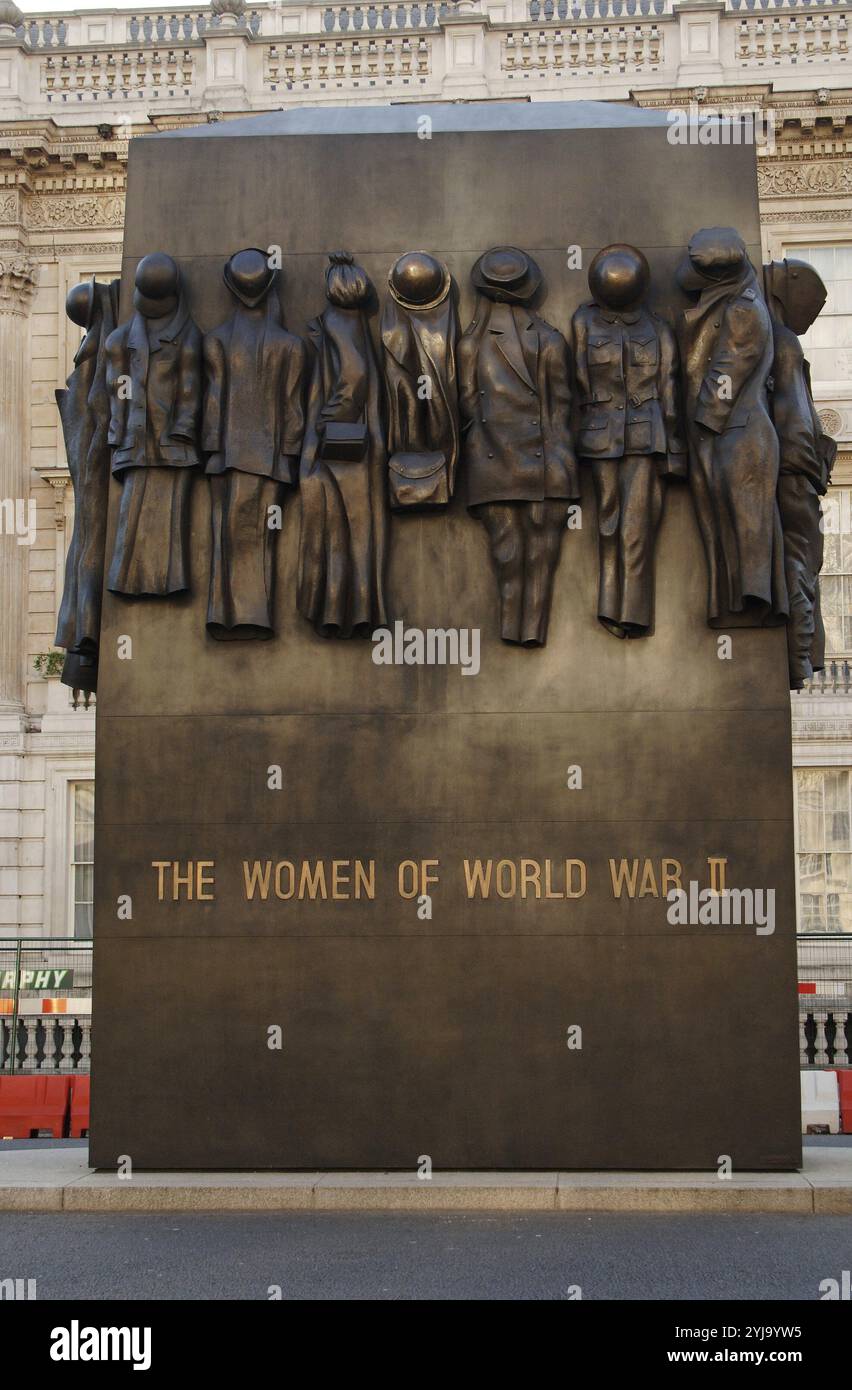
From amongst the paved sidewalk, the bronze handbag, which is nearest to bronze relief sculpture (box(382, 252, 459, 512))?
the bronze handbag

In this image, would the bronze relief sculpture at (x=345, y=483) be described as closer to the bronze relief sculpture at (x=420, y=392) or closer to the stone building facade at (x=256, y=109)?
the bronze relief sculpture at (x=420, y=392)

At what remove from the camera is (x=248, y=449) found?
1050 cm

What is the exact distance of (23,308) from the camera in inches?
1417

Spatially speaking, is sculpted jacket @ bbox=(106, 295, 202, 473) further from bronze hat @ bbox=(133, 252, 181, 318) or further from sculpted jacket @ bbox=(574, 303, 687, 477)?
sculpted jacket @ bbox=(574, 303, 687, 477)

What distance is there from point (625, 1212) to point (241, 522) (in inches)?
174

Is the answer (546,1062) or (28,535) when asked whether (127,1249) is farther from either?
(28,535)

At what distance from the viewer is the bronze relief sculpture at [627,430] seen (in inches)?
407

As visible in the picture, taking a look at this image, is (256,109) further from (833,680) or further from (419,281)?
(419,281)

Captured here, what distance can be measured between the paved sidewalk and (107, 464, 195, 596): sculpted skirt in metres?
3.39

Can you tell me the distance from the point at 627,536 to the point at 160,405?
9.27 feet

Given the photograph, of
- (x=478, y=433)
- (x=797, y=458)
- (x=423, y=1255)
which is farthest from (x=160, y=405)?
(x=423, y=1255)

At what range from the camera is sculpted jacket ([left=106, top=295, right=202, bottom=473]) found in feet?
34.6

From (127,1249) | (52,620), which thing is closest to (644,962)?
(127,1249)

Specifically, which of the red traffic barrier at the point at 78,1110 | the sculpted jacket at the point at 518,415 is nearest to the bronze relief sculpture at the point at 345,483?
the sculpted jacket at the point at 518,415
